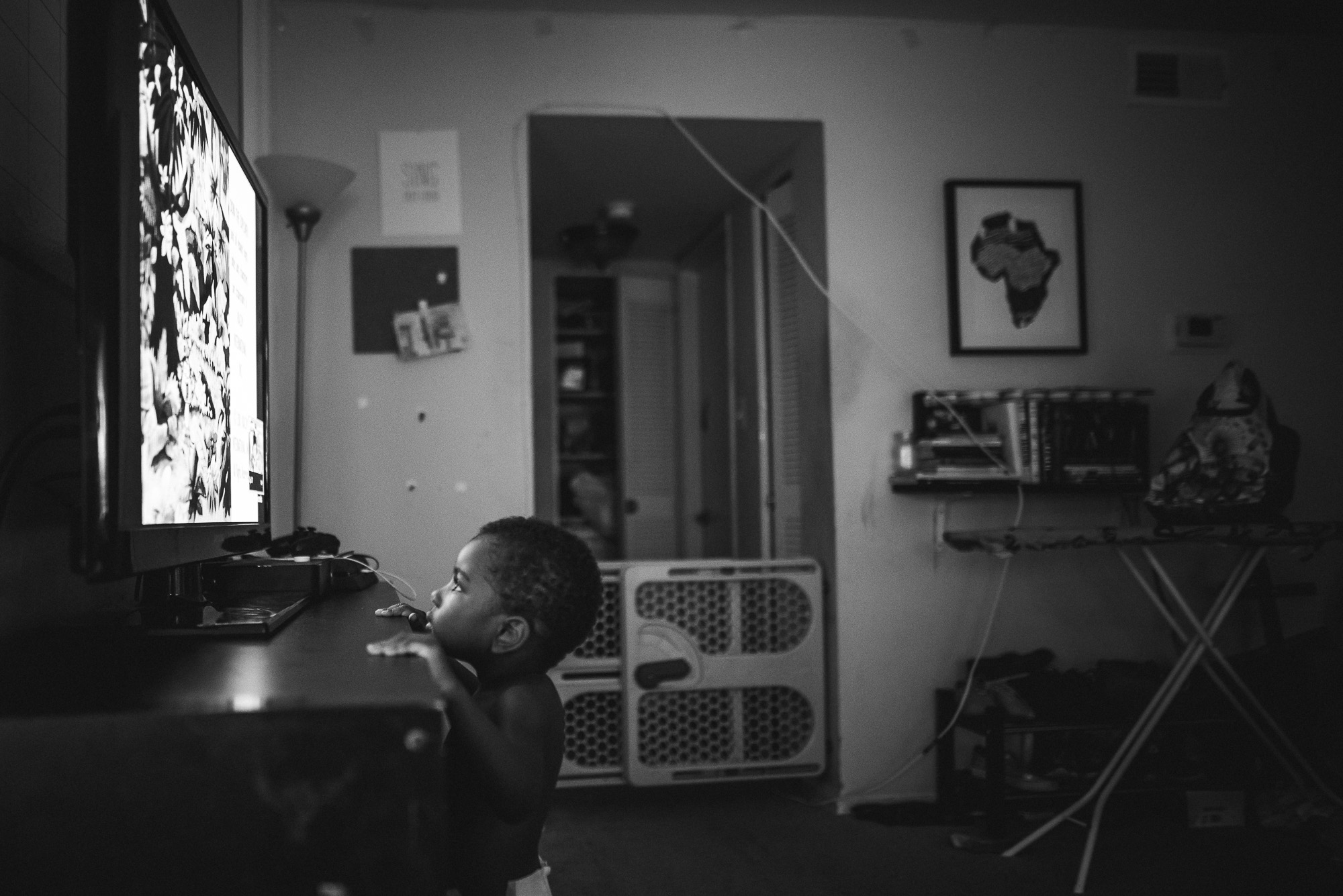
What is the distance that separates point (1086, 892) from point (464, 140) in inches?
98.5

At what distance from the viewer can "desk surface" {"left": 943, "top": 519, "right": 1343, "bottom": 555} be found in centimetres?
224

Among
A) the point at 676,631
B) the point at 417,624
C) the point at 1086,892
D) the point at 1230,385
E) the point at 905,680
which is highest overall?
the point at 1230,385

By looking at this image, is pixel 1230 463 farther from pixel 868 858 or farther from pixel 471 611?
pixel 471 611

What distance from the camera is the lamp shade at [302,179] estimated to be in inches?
95.7

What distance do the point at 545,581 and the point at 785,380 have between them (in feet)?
7.69

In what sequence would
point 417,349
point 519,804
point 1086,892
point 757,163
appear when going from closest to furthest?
point 519,804, point 1086,892, point 417,349, point 757,163

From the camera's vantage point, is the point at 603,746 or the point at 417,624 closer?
the point at 417,624

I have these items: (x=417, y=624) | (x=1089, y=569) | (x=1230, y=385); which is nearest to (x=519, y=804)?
(x=417, y=624)

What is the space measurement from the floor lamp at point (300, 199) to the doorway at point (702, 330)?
2.37 feet

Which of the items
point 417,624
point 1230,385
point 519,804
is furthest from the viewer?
point 1230,385

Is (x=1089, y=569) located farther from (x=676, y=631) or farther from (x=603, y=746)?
(x=603, y=746)

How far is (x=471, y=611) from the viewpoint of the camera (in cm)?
115

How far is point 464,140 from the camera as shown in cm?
281

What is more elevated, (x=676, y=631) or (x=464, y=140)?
(x=464, y=140)
